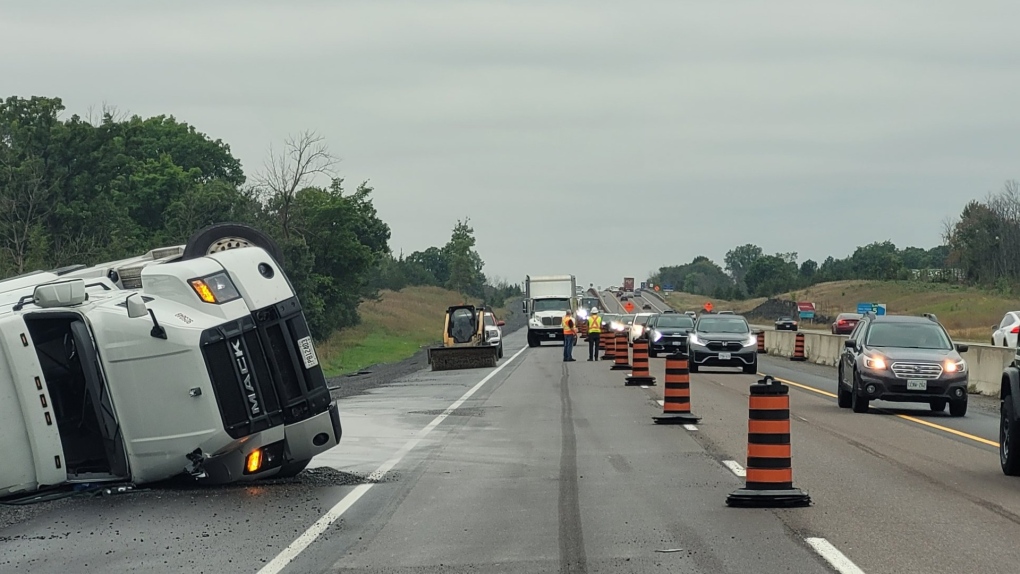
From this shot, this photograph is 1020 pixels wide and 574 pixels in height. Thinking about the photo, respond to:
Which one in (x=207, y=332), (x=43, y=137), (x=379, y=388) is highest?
(x=43, y=137)

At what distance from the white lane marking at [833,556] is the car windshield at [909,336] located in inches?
546

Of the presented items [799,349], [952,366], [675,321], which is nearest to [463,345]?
[675,321]

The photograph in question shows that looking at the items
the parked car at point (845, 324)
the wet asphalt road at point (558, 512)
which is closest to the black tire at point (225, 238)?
the wet asphalt road at point (558, 512)

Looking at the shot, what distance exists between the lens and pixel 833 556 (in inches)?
351

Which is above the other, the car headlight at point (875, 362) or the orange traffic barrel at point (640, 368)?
the car headlight at point (875, 362)

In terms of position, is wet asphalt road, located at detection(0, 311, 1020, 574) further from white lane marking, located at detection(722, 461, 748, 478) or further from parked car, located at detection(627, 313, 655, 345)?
parked car, located at detection(627, 313, 655, 345)

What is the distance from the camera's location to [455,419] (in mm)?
21828

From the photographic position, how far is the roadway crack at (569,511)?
889cm

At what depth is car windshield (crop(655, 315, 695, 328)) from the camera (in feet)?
154

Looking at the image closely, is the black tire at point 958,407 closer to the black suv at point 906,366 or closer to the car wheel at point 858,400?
the black suv at point 906,366

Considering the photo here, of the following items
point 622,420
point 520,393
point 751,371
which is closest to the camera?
point 622,420

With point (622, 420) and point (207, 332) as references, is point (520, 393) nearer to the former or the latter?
point (622, 420)

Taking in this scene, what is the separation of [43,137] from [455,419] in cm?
4809

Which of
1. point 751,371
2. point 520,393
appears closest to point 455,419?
point 520,393
